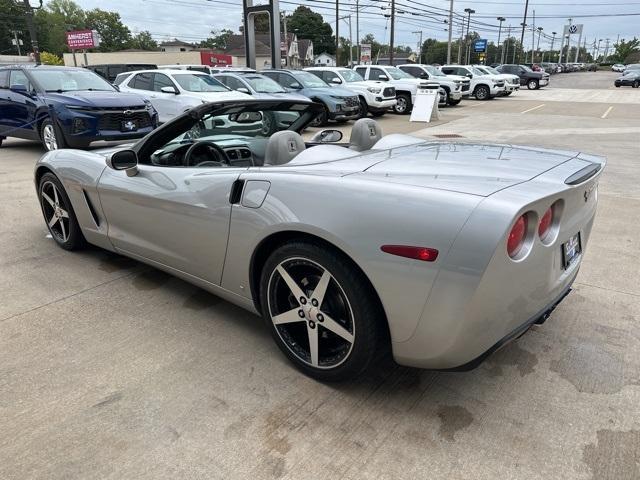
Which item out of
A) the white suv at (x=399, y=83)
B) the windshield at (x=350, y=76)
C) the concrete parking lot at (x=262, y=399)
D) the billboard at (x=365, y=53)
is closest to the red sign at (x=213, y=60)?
the billboard at (x=365, y=53)

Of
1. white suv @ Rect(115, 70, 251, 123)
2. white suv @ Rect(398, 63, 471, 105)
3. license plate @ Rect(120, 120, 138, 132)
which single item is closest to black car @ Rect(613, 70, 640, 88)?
white suv @ Rect(398, 63, 471, 105)

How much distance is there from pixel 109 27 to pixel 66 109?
4233 inches

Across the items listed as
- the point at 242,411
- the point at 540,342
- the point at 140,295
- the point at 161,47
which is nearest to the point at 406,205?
the point at 242,411

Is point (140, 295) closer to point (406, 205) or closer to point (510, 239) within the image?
point (406, 205)

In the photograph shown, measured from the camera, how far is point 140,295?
348cm

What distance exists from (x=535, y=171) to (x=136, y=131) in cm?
818

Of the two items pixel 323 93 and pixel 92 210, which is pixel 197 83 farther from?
pixel 92 210

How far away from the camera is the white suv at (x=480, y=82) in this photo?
2555 cm

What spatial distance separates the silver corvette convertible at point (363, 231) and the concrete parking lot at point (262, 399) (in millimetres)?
296

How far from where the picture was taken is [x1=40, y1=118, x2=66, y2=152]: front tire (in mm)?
8602

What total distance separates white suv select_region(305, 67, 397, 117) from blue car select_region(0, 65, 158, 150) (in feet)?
28.3

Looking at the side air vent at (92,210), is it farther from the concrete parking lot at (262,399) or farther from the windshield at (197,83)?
the windshield at (197,83)

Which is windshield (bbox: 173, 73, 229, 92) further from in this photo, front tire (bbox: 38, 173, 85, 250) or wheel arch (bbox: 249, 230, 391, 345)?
wheel arch (bbox: 249, 230, 391, 345)

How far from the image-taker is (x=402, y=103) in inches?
723
